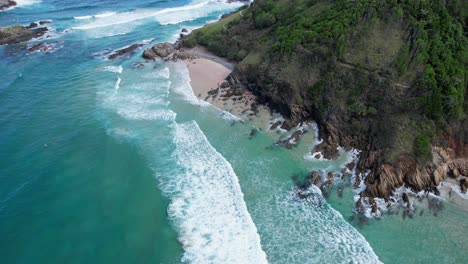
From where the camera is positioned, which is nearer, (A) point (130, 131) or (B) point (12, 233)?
(B) point (12, 233)

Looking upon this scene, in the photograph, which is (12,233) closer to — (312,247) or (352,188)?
(312,247)

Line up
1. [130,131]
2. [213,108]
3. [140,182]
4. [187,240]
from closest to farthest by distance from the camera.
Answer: [187,240], [140,182], [130,131], [213,108]

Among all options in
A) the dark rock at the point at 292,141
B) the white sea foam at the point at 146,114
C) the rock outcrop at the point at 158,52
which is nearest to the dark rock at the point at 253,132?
the dark rock at the point at 292,141

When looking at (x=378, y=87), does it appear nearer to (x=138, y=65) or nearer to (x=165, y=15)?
(x=138, y=65)

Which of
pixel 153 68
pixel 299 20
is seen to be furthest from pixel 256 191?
pixel 153 68

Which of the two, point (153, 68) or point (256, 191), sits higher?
point (153, 68)

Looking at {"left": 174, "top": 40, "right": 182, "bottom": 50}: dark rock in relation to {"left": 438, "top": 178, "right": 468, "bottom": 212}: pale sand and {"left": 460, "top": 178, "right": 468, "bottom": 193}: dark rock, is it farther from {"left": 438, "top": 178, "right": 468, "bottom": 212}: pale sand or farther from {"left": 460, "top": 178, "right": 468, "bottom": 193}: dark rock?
{"left": 460, "top": 178, "right": 468, "bottom": 193}: dark rock

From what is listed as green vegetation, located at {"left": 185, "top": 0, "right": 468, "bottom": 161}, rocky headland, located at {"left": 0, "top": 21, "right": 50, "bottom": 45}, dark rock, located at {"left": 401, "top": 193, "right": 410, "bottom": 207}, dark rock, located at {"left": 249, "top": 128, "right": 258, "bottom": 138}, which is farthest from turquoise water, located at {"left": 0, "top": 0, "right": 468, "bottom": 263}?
rocky headland, located at {"left": 0, "top": 21, "right": 50, "bottom": 45}

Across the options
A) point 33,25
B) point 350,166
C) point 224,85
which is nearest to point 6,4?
point 33,25
